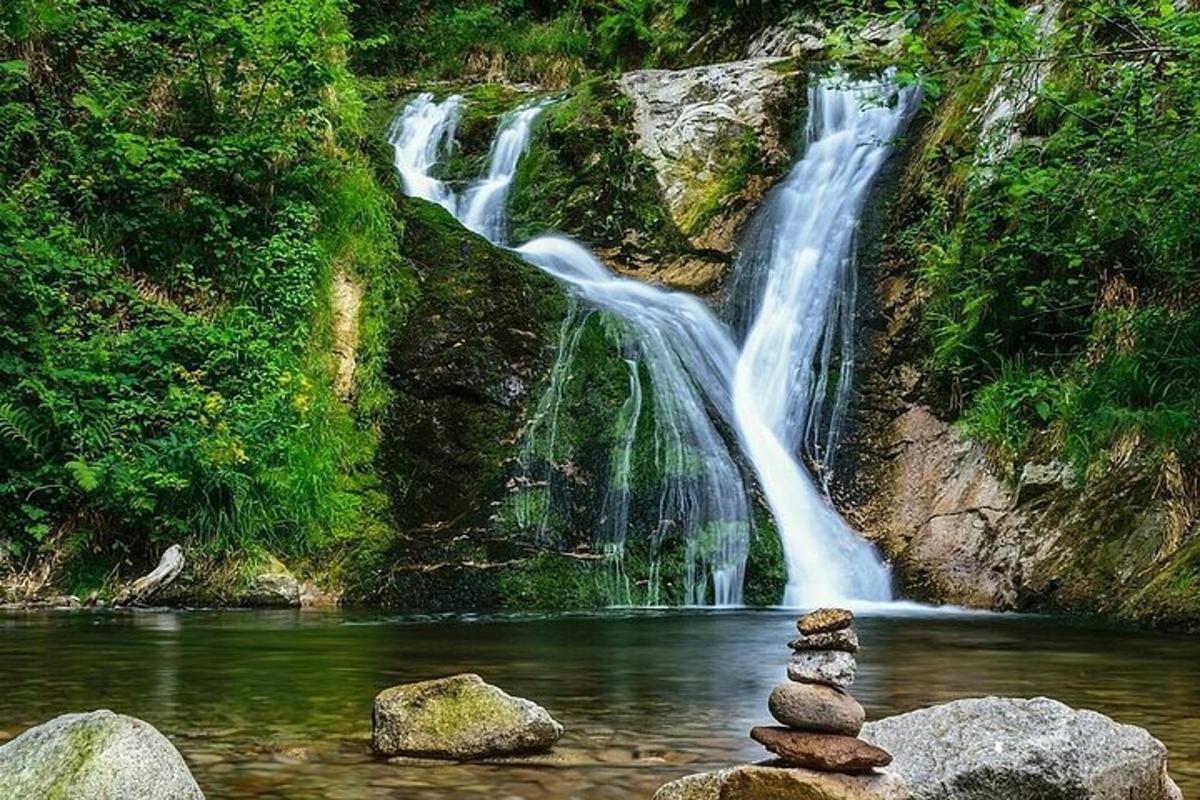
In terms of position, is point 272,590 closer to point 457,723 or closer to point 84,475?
point 84,475

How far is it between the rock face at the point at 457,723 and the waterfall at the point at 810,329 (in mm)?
6134

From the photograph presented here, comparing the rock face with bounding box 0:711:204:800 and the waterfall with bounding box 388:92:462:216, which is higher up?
the waterfall with bounding box 388:92:462:216

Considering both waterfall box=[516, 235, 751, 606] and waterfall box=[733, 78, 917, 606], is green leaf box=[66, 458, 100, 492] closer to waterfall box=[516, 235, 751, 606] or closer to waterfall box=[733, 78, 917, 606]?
waterfall box=[516, 235, 751, 606]

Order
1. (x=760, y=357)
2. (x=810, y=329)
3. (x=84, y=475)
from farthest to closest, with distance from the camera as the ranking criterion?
(x=810, y=329) < (x=760, y=357) < (x=84, y=475)

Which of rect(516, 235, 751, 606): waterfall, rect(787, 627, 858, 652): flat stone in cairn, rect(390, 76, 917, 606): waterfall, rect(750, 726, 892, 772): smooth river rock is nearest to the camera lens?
rect(750, 726, 892, 772): smooth river rock

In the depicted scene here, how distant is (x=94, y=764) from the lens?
2918 millimetres

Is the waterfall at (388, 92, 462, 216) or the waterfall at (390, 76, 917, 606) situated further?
the waterfall at (388, 92, 462, 216)

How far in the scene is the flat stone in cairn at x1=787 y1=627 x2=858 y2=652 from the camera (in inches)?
124

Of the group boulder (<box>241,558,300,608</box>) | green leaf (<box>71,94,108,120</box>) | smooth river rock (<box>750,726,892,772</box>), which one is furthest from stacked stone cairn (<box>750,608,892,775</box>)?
green leaf (<box>71,94,108,120</box>)

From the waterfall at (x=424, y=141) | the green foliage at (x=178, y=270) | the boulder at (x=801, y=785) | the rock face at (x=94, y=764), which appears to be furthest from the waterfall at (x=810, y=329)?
the rock face at (x=94, y=764)

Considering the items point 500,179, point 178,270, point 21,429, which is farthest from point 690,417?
point 500,179

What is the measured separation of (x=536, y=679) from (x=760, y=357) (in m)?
7.87

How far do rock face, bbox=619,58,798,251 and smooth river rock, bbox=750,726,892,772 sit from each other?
12647 mm

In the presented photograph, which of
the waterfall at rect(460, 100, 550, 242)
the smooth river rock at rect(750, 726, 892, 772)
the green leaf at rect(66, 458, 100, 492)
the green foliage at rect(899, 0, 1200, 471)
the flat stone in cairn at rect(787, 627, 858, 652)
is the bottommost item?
the smooth river rock at rect(750, 726, 892, 772)
